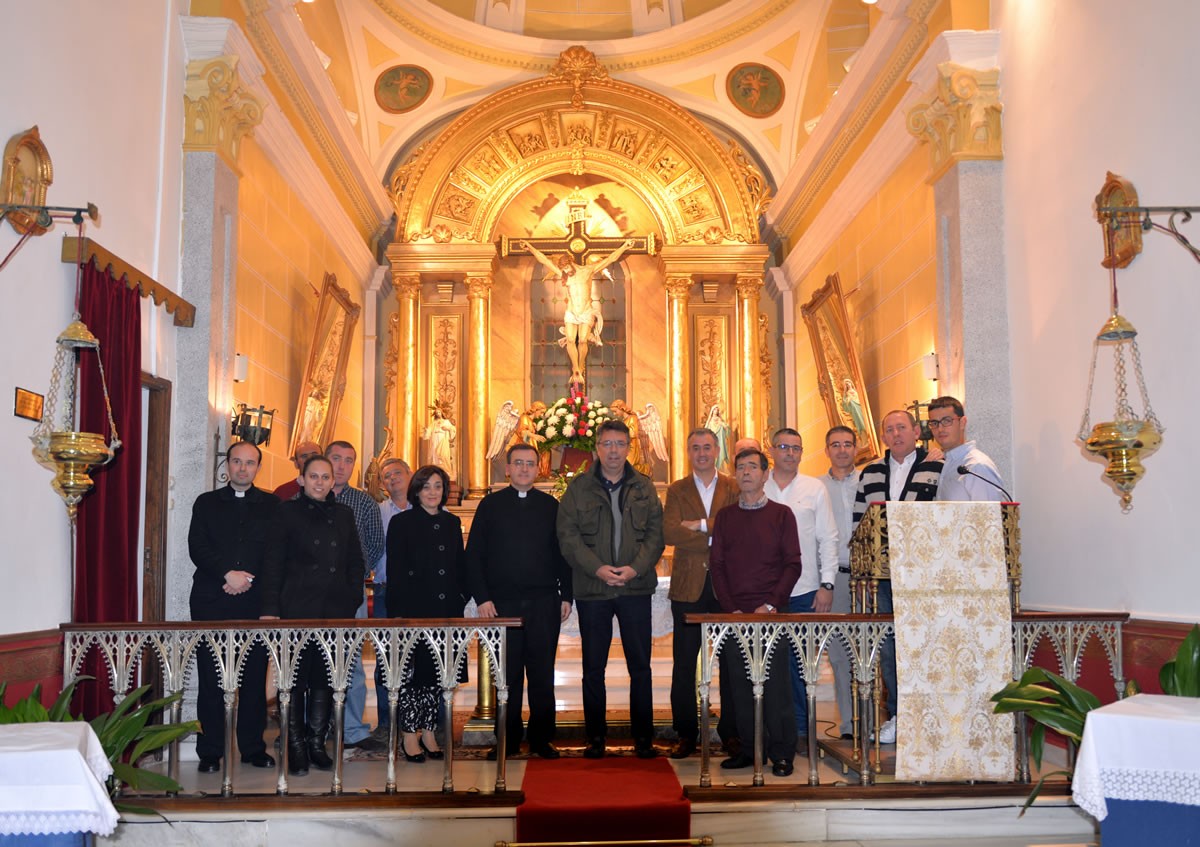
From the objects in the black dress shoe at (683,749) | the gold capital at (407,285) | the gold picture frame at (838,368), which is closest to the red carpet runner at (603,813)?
the black dress shoe at (683,749)

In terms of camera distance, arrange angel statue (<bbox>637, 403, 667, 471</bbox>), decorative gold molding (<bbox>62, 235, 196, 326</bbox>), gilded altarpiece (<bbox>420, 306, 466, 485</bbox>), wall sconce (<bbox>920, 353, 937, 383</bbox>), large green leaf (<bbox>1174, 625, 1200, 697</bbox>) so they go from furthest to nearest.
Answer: gilded altarpiece (<bbox>420, 306, 466, 485</bbox>), angel statue (<bbox>637, 403, 667, 471</bbox>), wall sconce (<bbox>920, 353, 937, 383</bbox>), decorative gold molding (<bbox>62, 235, 196, 326</bbox>), large green leaf (<bbox>1174, 625, 1200, 697</bbox>)

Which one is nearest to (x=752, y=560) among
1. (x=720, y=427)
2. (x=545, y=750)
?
(x=545, y=750)

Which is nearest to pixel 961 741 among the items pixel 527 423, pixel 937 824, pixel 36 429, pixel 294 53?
pixel 937 824

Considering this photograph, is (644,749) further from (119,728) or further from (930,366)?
(930,366)

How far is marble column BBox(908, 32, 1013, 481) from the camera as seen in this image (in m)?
7.20

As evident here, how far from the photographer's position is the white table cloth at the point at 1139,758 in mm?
3762

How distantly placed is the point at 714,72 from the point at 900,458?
782 centimetres

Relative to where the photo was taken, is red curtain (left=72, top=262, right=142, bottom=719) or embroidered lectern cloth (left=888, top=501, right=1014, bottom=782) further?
red curtain (left=72, top=262, right=142, bottom=719)

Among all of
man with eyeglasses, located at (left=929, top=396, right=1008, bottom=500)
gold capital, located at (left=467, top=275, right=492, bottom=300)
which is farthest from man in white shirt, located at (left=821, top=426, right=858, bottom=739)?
gold capital, located at (left=467, top=275, right=492, bottom=300)

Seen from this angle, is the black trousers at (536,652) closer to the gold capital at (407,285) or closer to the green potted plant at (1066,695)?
the green potted plant at (1066,695)

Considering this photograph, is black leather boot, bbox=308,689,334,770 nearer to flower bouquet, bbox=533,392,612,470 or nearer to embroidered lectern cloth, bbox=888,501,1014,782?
embroidered lectern cloth, bbox=888,501,1014,782

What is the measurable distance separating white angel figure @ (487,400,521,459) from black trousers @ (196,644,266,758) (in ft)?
20.5

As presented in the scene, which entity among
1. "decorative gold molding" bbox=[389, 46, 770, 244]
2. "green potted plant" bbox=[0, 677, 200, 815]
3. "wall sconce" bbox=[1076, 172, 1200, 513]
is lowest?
"green potted plant" bbox=[0, 677, 200, 815]

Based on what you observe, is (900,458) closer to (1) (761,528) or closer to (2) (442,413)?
(1) (761,528)
